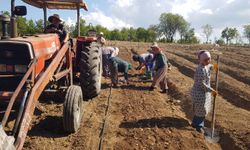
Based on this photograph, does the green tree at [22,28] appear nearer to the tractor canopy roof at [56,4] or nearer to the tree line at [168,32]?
the tractor canopy roof at [56,4]

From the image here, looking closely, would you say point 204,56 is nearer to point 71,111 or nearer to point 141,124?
point 141,124

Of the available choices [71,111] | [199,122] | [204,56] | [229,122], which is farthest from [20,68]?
[229,122]

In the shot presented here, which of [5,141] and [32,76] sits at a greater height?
[32,76]

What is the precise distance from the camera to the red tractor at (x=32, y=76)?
5055 mm

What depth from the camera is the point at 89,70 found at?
9125 mm

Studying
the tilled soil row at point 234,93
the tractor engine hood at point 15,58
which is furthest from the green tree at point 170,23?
the tractor engine hood at point 15,58

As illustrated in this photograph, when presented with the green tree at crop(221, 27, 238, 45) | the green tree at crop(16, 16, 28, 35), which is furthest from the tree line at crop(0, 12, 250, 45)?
the green tree at crop(16, 16, 28, 35)

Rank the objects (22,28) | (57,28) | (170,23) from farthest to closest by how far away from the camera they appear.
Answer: (170,23) → (22,28) → (57,28)

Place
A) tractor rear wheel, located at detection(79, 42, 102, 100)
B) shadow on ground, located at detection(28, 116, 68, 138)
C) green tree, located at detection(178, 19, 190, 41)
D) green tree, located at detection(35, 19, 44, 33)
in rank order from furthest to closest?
1. green tree, located at detection(178, 19, 190, 41)
2. green tree, located at detection(35, 19, 44, 33)
3. tractor rear wheel, located at detection(79, 42, 102, 100)
4. shadow on ground, located at detection(28, 116, 68, 138)

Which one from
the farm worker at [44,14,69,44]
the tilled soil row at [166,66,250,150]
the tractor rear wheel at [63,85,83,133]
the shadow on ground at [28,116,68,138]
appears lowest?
→ the tilled soil row at [166,66,250,150]

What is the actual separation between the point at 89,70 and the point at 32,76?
128 inches

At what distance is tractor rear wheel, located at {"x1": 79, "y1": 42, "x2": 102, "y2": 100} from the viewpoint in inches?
358

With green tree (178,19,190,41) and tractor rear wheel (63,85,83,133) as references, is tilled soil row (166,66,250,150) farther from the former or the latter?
green tree (178,19,190,41)

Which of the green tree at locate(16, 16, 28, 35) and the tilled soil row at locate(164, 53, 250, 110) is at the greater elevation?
the green tree at locate(16, 16, 28, 35)
